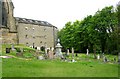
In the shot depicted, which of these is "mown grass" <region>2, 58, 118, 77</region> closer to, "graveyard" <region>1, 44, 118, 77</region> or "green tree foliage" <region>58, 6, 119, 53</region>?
"graveyard" <region>1, 44, 118, 77</region>

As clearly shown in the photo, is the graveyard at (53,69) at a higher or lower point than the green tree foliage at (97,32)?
lower

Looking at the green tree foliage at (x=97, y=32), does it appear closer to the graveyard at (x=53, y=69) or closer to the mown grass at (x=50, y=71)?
the graveyard at (x=53, y=69)

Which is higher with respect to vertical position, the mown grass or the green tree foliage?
the green tree foliage

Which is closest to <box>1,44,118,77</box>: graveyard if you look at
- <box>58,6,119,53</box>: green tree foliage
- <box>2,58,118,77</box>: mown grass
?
<box>2,58,118,77</box>: mown grass

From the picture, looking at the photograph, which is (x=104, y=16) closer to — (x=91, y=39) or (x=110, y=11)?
(x=110, y=11)

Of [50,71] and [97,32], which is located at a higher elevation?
[97,32]

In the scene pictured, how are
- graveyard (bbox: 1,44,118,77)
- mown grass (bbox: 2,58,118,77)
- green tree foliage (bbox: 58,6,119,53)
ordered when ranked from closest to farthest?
mown grass (bbox: 2,58,118,77)
graveyard (bbox: 1,44,118,77)
green tree foliage (bbox: 58,6,119,53)

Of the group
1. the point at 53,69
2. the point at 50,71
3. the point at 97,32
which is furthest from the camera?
the point at 97,32

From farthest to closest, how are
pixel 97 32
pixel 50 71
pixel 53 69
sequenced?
pixel 97 32 → pixel 53 69 → pixel 50 71

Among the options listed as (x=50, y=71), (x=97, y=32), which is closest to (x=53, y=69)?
(x=50, y=71)

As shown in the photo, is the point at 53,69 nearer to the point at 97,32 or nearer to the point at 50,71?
the point at 50,71

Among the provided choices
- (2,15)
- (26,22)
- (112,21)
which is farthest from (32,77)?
(26,22)

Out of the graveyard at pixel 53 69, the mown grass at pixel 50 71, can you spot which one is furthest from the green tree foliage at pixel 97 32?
the mown grass at pixel 50 71

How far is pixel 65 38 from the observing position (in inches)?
3403
